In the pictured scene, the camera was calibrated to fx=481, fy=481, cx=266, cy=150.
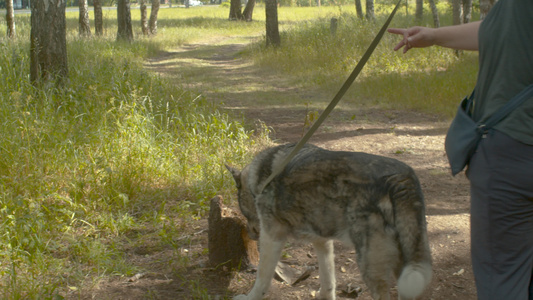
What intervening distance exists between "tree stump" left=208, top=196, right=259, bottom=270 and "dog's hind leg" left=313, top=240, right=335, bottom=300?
0.72 meters

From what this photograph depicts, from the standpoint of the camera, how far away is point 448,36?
2518 mm

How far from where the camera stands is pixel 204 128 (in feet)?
23.1

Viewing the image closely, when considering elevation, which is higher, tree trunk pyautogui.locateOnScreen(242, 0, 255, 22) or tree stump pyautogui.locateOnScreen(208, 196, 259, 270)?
tree trunk pyautogui.locateOnScreen(242, 0, 255, 22)

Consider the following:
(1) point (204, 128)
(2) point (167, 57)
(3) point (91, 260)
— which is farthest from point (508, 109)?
(2) point (167, 57)

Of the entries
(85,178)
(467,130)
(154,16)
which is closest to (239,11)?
(154,16)

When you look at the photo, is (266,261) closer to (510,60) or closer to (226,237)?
(226,237)

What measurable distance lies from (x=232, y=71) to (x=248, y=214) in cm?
1134

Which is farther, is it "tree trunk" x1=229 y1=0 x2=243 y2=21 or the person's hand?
"tree trunk" x1=229 y1=0 x2=243 y2=21

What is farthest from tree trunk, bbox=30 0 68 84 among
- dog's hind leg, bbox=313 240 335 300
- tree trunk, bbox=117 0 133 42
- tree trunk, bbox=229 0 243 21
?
tree trunk, bbox=229 0 243 21

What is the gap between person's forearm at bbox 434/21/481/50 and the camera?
2424mm

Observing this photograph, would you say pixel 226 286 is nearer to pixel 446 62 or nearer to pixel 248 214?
pixel 248 214

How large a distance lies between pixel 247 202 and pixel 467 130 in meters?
2.04

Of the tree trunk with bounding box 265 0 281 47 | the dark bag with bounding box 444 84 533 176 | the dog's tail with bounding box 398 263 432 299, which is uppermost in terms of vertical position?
the tree trunk with bounding box 265 0 281 47

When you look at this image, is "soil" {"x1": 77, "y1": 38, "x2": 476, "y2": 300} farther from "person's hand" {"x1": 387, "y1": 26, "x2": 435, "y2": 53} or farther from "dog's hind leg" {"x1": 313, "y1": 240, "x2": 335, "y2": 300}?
"person's hand" {"x1": 387, "y1": 26, "x2": 435, "y2": 53}
